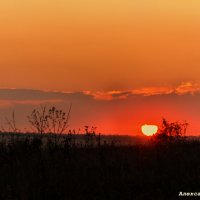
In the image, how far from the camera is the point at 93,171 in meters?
13.5

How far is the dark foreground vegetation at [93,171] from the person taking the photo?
11867 mm

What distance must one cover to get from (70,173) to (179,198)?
2.98 meters

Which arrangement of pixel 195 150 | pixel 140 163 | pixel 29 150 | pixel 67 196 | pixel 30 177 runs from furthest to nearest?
pixel 195 150, pixel 29 150, pixel 140 163, pixel 30 177, pixel 67 196

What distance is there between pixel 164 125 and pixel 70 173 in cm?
941

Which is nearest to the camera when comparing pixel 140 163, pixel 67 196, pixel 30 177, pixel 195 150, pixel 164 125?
pixel 67 196

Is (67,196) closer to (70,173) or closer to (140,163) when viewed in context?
(70,173)

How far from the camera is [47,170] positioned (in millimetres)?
13359

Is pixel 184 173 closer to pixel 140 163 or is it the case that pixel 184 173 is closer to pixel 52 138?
pixel 140 163

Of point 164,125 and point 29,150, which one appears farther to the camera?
point 164,125

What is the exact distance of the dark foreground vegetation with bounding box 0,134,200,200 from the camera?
1187cm

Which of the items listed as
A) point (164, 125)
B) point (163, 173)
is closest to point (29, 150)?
point (163, 173)

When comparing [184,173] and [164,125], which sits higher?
[164,125]

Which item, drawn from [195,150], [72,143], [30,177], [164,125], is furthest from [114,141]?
[30,177]

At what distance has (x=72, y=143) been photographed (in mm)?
17656
